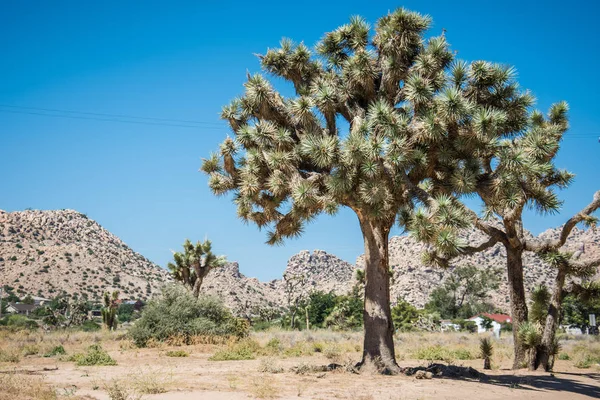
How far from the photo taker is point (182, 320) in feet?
71.7

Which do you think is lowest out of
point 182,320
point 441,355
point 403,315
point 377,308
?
point 441,355

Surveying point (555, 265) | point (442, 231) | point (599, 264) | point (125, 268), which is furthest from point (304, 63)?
point (125, 268)

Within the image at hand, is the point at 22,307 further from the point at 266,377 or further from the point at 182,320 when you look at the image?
the point at 266,377

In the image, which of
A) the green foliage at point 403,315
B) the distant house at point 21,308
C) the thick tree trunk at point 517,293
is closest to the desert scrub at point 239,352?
the thick tree trunk at point 517,293

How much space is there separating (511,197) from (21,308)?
5162cm

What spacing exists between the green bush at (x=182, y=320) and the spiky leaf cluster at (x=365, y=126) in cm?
1007

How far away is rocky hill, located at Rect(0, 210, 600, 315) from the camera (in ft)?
181

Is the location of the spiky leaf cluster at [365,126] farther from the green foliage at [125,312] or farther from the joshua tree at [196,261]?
the green foliage at [125,312]

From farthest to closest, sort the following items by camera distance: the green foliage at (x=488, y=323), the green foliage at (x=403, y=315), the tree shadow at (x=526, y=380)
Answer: the green foliage at (x=488, y=323), the green foliage at (x=403, y=315), the tree shadow at (x=526, y=380)

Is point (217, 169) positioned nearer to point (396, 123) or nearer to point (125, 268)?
point (396, 123)

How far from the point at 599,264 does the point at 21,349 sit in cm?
1951

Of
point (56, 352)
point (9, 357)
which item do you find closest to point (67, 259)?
Result: point (56, 352)

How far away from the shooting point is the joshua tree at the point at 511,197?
9.94m

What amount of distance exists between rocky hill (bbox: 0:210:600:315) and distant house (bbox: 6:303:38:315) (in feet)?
7.33
